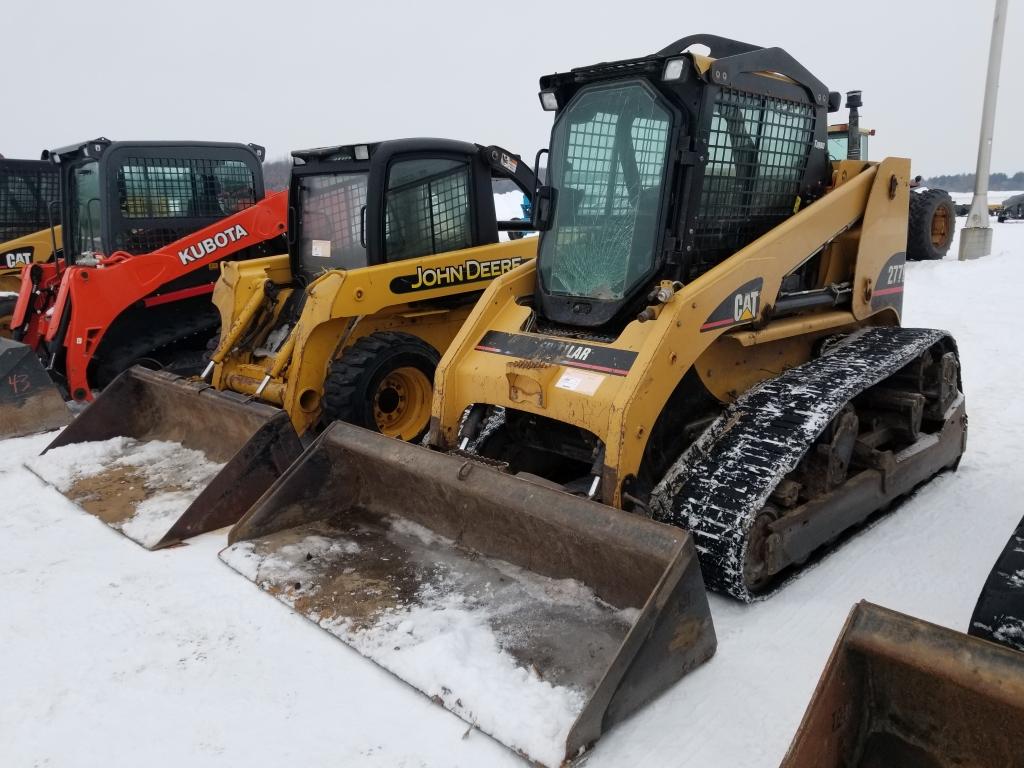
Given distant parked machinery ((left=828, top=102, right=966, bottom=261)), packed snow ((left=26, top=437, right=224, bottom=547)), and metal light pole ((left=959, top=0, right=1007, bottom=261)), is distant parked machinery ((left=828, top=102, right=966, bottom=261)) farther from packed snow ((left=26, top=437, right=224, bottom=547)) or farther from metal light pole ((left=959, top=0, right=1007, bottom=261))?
packed snow ((left=26, top=437, right=224, bottom=547))

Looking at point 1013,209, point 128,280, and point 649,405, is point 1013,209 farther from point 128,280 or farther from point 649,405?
point 649,405

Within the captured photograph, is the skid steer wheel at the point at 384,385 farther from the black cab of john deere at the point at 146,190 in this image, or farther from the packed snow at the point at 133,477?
the black cab of john deere at the point at 146,190

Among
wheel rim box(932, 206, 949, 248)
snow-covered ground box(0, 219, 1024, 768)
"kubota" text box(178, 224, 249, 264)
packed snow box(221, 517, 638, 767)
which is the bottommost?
snow-covered ground box(0, 219, 1024, 768)

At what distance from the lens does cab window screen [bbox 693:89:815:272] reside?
387cm

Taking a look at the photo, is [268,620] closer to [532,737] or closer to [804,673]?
[532,737]

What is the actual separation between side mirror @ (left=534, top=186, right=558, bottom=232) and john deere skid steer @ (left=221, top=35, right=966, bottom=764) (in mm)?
10

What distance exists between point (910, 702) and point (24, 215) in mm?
11115

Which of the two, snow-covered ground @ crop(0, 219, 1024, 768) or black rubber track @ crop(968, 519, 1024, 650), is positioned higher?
black rubber track @ crop(968, 519, 1024, 650)

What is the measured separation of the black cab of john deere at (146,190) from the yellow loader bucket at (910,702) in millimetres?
7034

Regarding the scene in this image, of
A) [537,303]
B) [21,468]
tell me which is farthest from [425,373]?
[21,468]

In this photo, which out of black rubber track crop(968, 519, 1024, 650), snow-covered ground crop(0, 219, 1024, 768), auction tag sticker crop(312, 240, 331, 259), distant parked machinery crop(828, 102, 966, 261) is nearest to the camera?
black rubber track crop(968, 519, 1024, 650)

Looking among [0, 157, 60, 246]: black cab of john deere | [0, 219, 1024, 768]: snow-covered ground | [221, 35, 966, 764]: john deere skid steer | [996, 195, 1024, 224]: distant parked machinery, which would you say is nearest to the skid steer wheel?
[221, 35, 966, 764]: john deere skid steer

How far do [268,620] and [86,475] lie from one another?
7.34 ft

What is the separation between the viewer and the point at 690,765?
2506 mm
